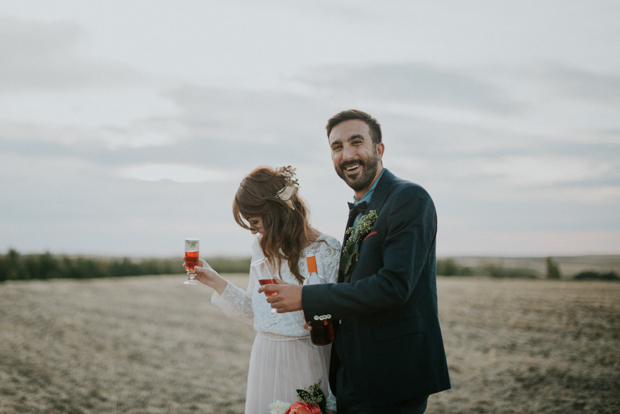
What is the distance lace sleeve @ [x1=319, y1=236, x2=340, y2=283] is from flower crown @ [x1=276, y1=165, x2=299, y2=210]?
37cm

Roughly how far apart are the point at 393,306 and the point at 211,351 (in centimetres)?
901

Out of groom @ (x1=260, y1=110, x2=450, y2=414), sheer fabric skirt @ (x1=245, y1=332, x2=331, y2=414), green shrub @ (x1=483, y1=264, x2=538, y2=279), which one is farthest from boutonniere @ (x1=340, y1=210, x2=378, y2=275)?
green shrub @ (x1=483, y1=264, x2=538, y2=279)

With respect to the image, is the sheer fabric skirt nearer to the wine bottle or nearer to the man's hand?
the wine bottle

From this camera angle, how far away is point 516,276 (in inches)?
694

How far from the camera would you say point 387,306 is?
6.97 feet

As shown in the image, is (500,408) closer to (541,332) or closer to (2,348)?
(541,332)

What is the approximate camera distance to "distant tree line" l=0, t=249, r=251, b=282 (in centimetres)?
1664

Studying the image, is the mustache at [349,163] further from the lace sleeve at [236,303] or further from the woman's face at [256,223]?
the lace sleeve at [236,303]

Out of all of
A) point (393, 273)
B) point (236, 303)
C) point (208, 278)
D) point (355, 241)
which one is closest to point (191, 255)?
point (208, 278)

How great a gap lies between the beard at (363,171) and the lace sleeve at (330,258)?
47cm

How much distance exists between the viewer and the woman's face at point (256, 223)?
3.13 meters

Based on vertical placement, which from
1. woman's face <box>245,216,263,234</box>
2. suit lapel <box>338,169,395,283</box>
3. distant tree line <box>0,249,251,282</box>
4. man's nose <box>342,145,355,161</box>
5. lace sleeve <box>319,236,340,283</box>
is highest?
A: man's nose <box>342,145,355,161</box>

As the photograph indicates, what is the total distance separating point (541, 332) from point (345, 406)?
391 inches

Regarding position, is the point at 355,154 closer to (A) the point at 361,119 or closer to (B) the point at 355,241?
(A) the point at 361,119
